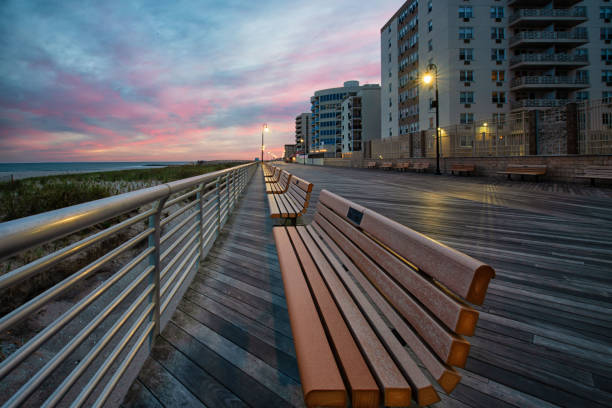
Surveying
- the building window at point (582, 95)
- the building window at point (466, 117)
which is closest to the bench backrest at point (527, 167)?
the building window at point (466, 117)

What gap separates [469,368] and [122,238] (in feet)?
24.6

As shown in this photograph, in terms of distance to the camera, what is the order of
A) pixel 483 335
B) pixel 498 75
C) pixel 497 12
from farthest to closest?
pixel 498 75 → pixel 497 12 → pixel 483 335

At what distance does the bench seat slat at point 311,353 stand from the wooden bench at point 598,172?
13978 millimetres

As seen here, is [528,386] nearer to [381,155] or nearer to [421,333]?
[421,333]

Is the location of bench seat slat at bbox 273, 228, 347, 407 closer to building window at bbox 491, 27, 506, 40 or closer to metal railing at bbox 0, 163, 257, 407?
metal railing at bbox 0, 163, 257, 407

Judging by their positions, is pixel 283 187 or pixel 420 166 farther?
pixel 420 166

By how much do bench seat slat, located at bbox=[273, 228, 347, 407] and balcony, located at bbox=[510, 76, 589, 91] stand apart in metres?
45.1

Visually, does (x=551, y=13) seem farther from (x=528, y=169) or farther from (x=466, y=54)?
(x=528, y=169)

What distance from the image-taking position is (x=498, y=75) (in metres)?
38.0

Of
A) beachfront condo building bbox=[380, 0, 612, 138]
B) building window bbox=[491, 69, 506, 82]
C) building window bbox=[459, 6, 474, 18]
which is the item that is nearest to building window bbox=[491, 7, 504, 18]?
beachfront condo building bbox=[380, 0, 612, 138]

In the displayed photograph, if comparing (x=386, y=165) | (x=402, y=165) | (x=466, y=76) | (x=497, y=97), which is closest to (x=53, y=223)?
(x=402, y=165)

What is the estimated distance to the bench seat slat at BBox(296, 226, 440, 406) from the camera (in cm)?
124

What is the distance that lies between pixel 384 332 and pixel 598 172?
14461 millimetres

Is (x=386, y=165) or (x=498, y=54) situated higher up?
(x=498, y=54)
